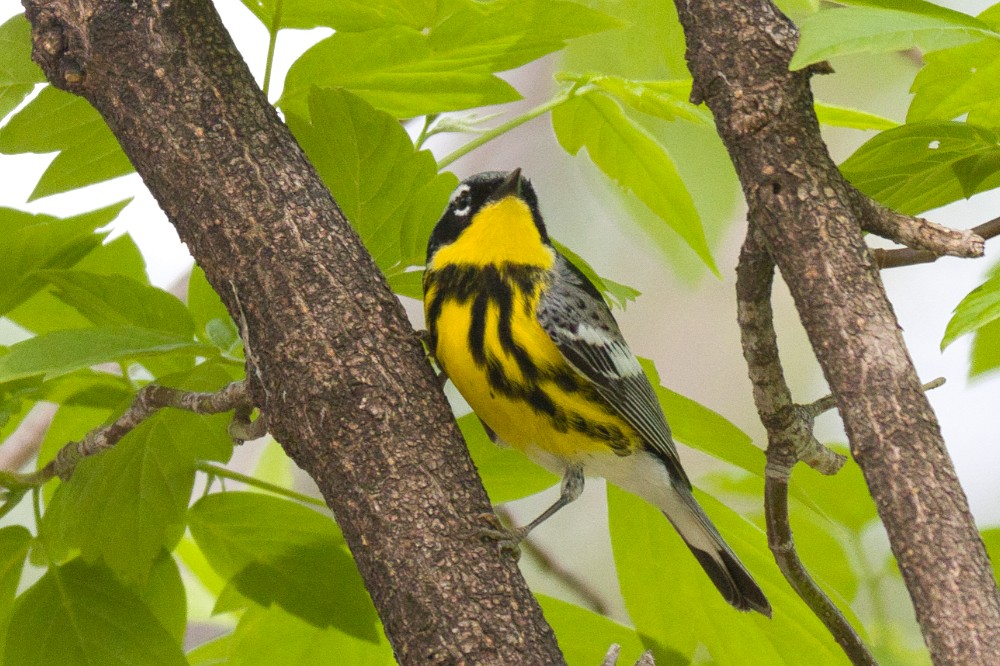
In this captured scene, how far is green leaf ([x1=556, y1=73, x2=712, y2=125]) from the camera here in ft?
3.89

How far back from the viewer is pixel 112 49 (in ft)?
3.54

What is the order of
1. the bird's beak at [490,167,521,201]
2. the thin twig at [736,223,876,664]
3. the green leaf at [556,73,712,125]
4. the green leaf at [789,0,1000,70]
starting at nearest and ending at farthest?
the green leaf at [789,0,1000,70], the thin twig at [736,223,876,664], the green leaf at [556,73,712,125], the bird's beak at [490,167,521,201]

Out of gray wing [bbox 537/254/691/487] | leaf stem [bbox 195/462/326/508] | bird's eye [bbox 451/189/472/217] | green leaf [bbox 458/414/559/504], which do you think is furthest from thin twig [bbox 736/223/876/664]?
bird's eye [bbox 451/189/472/217]

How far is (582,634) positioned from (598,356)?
506 millimetres

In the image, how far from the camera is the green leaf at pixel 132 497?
3.74ft

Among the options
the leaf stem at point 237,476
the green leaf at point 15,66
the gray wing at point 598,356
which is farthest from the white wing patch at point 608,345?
the green leaf at point 15,66

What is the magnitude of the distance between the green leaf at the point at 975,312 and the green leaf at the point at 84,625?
0.86 metres

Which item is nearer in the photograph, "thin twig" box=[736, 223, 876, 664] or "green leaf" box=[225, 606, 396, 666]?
"thin twig" box=[736, 223, 876, 664]

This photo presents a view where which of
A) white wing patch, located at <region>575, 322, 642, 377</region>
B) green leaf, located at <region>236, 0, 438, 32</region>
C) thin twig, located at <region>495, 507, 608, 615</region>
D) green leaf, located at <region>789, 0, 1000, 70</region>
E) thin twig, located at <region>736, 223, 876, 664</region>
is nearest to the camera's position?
green leaf, located at <region>789, 0, 1000, 70</region>

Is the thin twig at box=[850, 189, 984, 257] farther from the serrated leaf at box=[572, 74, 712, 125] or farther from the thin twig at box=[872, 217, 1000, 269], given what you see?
the serrated leaf at box=[572, 74, 712, 125]

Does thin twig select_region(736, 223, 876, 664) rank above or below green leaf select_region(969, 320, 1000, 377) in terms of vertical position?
below

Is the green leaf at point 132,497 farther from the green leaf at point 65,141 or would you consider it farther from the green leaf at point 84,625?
the green leaf at point 65,141

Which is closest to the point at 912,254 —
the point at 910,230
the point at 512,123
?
the point at 910,230

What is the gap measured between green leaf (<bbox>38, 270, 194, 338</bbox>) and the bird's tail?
62 centimetres
